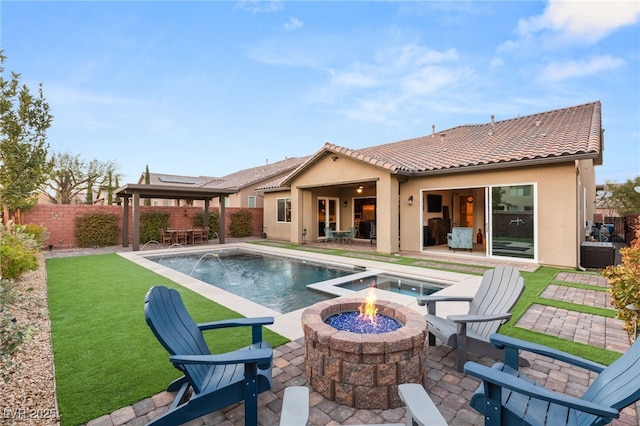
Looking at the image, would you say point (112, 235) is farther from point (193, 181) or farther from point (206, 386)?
point (193, 181)

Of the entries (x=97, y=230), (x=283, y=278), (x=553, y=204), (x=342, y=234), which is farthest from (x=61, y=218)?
(x=553, y=204)

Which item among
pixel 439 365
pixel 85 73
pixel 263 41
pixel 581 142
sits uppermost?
pixel 263 41

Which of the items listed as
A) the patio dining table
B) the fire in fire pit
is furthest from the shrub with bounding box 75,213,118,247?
the fire in fire pit

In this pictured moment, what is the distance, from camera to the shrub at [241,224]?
64.4ft

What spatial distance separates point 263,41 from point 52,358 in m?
13.9

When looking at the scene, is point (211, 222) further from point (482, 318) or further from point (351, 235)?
point (482, 318)

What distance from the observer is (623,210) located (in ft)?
73.5

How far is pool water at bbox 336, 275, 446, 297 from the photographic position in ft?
24.0

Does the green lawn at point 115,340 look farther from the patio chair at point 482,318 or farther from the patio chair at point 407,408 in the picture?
the patio chair at point 407,408

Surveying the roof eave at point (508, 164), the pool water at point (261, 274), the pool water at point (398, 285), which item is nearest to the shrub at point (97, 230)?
the pool water at point (261, 274)

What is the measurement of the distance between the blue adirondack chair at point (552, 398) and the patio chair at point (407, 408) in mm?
381

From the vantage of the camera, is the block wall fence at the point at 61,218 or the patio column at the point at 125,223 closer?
the block wall fence at the point at 61,218

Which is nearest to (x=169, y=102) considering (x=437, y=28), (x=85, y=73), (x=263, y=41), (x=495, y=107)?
(x=85, y=73)

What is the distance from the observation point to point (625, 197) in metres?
23.0
